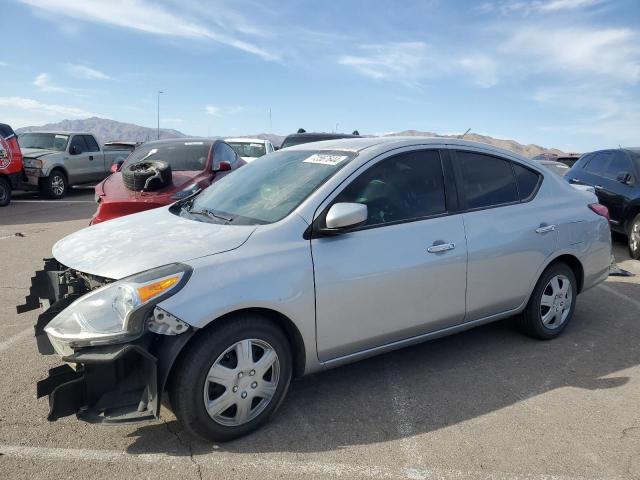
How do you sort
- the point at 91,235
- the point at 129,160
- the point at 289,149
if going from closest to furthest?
1. the point at 91,235
2. the point at 289,149
3. the point at 129,160

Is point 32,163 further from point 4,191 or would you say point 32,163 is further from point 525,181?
point 525,181

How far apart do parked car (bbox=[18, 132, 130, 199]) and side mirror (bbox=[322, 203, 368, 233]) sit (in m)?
11.8

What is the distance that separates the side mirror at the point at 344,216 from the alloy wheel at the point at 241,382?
79cm

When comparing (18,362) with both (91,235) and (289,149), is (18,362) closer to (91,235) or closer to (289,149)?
(91,235)

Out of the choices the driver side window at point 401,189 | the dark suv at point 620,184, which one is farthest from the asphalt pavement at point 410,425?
the dark suv at point 620,184

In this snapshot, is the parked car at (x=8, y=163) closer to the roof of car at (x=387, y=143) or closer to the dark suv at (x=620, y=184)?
the roof of car at (x=387, y=143)

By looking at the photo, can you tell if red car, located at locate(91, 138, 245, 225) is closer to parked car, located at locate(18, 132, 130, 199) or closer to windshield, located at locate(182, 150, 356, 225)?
windshield, located at locate(182, 150, 356, 225)

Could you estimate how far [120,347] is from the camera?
2648 millimetres

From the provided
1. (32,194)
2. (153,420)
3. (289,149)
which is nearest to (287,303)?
(153,420)

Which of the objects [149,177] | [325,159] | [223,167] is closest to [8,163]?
[223,167]

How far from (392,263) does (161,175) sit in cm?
416

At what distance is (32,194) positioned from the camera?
16234mm

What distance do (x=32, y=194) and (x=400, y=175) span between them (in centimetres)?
1561

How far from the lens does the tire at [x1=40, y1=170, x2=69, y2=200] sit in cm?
1439
